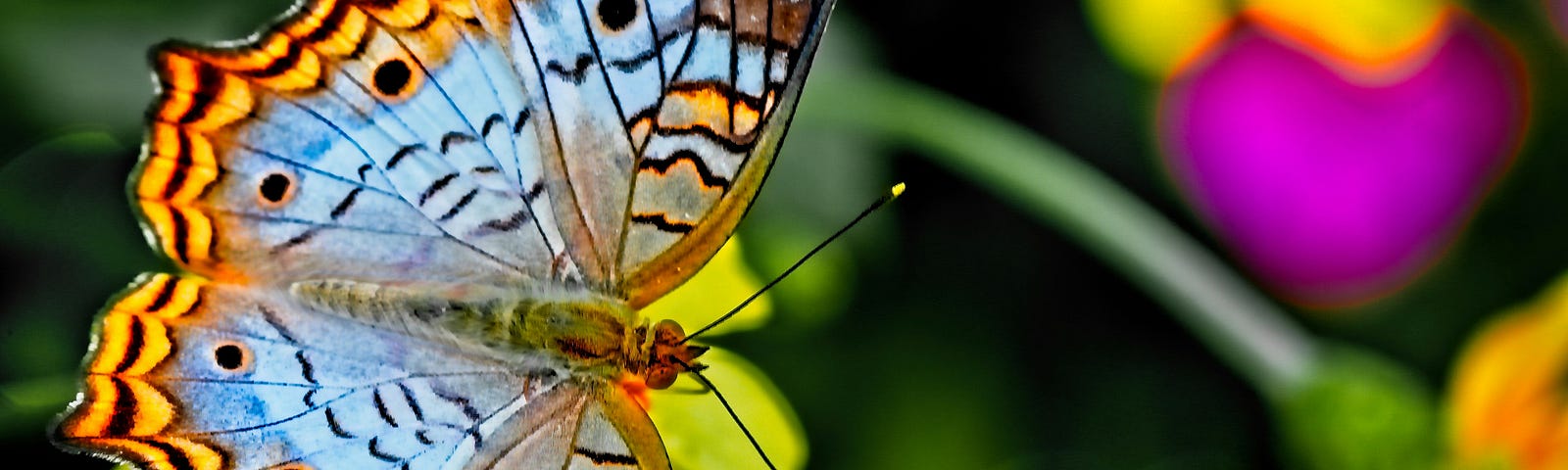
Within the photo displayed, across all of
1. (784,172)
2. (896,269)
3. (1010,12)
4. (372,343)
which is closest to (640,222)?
(372,343)

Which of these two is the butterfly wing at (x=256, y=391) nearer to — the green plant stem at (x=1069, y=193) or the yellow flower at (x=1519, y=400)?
the green plant stem at (x=1069, y=193)

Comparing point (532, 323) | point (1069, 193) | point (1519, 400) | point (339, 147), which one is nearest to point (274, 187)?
point (339, 147)

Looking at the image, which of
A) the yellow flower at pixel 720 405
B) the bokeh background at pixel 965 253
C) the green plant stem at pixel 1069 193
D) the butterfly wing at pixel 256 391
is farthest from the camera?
the green plant stem at pixel 1069 193

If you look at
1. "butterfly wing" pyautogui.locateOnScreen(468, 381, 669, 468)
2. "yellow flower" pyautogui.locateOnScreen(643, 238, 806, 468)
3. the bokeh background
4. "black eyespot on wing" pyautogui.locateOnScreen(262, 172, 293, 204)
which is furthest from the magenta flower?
"black eyespot on wing" pyautogui.locateOnScreen(262, 172, 293, 204)

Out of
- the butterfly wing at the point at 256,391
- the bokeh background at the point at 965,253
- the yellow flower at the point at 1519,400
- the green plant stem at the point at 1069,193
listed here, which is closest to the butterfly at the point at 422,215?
the butterfly wing at the point at 256,391

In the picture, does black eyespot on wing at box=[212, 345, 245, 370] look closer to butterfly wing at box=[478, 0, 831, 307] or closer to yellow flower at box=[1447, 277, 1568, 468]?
butterfly wing at box=[478, 0, 831, 307]

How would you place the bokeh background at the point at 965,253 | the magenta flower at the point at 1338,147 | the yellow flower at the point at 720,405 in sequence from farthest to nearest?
the magenta flower at the point at 1338,147
the bokeh background at the point at 965,253
the yellow flower at the point at 720,405
